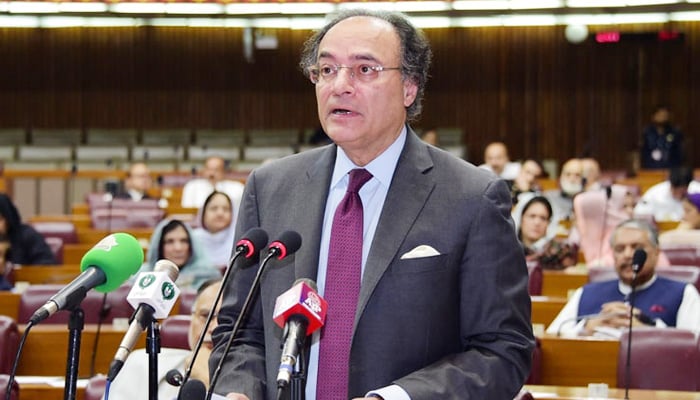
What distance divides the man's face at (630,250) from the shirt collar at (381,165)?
3.99 meters

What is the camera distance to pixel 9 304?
690 centimetres

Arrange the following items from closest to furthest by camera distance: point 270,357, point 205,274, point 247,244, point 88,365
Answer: point 247,244, point 270,357, point 88,365, point 205,274

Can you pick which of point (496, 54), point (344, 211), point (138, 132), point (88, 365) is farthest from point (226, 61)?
point (344, 211)

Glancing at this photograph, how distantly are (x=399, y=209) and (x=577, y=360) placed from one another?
3.33 metres

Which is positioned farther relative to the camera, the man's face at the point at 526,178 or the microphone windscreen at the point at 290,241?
the man's face at the point at 526,178

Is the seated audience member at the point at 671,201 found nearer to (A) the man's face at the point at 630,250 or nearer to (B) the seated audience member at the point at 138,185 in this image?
(B) the seated audience member at the point at 138,185

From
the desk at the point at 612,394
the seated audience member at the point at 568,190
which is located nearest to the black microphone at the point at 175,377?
the desk at the point at 612,394

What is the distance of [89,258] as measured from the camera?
2326 millimetres

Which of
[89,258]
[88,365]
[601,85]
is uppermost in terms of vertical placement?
[601,85]

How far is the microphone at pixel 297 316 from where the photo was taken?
6.48 ft

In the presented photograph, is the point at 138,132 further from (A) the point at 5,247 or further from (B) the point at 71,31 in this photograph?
(A) the point at 5,247

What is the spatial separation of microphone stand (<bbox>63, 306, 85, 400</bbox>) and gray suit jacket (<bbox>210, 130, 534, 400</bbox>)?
0.99ft

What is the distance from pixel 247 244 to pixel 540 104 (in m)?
17.0

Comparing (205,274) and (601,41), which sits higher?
(601,41)
